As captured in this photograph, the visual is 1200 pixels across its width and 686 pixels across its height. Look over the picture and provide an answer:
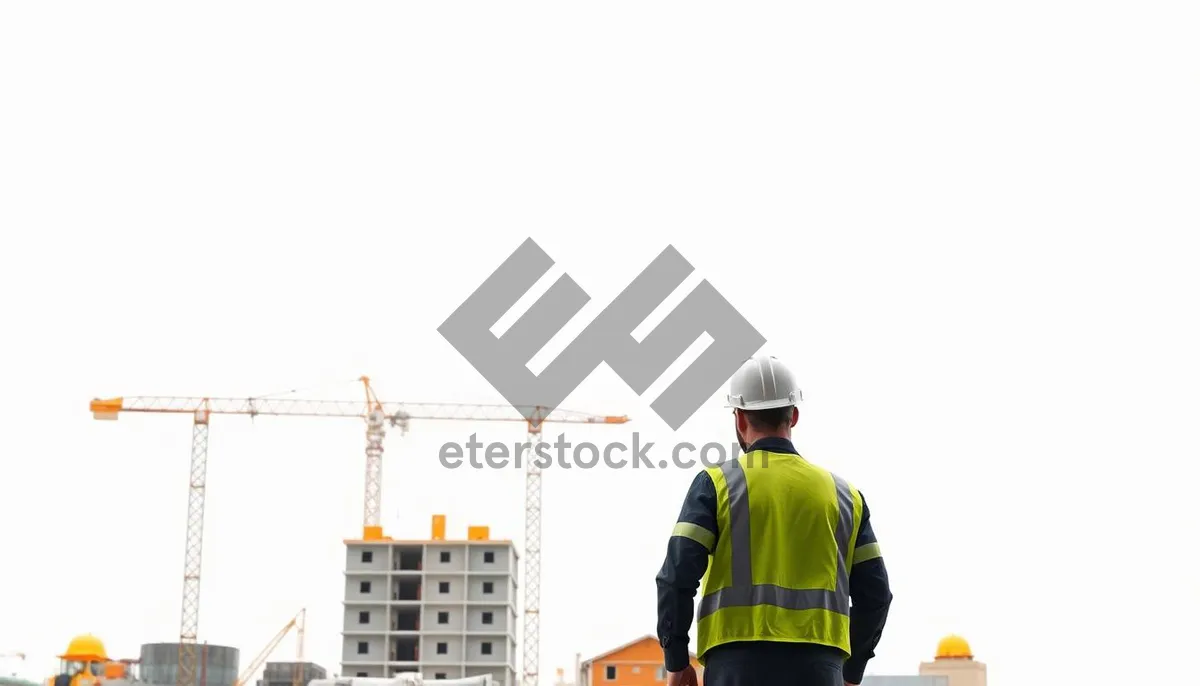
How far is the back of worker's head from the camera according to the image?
586 cm

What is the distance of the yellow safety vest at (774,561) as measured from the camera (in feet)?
18.6

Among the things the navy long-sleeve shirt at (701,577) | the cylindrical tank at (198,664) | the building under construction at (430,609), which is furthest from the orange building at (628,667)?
the navy long-sleeve shirt at (701,577)

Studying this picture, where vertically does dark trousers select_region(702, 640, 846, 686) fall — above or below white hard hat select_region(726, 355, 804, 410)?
below

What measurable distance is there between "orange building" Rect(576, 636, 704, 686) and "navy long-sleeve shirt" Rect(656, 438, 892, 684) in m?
83.6

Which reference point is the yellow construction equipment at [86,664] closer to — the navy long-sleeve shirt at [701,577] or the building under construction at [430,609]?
the building under construction at [430,609]

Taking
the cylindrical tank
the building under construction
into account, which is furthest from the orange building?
the cylindrical tank

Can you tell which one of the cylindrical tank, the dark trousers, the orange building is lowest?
the dark trousers

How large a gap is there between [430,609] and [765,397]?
123 meters

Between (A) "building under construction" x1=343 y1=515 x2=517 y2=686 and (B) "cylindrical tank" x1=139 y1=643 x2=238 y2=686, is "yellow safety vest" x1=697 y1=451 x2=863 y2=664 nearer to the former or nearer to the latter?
(A) "building under construction" x1=343 y1=515 x2=517 y2=686

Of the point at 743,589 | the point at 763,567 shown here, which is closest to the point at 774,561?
the point at 763,567

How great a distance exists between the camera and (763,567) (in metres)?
5.67

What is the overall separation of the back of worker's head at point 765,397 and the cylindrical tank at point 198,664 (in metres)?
134

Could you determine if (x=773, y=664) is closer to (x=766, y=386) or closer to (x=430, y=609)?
(x=766, y=386)

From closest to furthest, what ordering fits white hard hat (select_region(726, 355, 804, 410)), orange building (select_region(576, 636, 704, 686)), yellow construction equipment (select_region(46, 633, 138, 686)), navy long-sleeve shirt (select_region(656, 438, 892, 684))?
navy long-sleeve shirt (select_region(656, 438, 892, 684)) → white hard hat (select_region(726, 355, 804, 410)) → orange building (select_region(576, 636, 704, 686)) → yellow construction equipment (select_region(46, 633, 138, 686))
